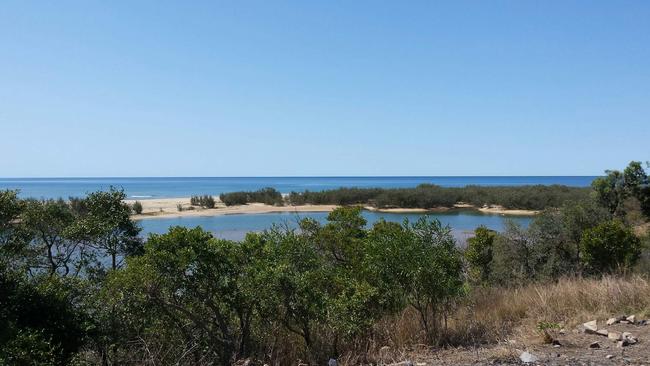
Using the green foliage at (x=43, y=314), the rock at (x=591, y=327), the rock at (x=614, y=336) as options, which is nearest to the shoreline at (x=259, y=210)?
the green foliage at (x=43, y=314)

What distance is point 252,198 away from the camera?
65062 mm

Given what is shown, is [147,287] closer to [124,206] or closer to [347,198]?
[124,206]

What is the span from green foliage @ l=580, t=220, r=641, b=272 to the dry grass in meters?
4.59

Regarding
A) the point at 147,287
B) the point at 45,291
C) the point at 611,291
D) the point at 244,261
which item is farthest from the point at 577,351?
the point at 45,291

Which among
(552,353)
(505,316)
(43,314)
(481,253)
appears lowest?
(481,253)

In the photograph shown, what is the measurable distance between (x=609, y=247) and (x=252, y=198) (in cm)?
5437

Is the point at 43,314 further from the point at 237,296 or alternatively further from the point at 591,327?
the point at 591,327

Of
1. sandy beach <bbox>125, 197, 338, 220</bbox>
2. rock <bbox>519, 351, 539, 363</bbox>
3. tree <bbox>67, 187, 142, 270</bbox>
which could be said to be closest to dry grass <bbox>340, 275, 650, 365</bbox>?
rock <bbox>519, 351, 539, 363</bbox>

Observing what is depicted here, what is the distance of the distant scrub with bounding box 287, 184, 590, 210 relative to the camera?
56.2 metres

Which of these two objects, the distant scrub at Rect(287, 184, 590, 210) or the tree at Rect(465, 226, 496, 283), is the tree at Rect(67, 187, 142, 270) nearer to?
the tree at Rect(465, 226, 496, 283)

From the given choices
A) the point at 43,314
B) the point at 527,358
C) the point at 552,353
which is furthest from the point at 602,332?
the point at 43,314

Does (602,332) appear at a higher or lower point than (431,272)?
lower

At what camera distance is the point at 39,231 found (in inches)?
328

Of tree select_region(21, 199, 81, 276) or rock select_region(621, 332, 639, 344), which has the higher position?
tree select_region(21, 199, 81, 276)
